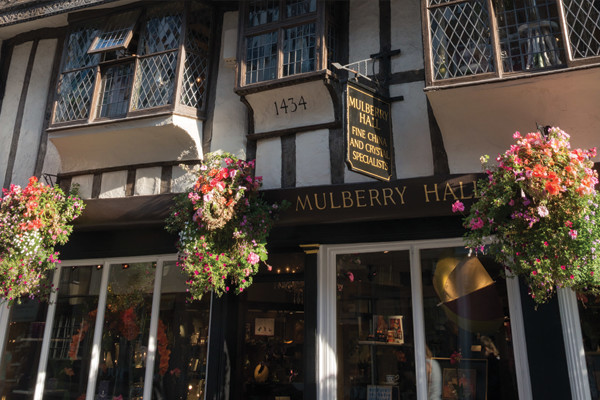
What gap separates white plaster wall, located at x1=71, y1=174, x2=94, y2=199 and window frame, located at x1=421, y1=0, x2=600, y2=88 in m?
5.08

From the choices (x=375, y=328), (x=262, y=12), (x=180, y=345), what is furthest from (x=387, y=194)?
(x=180, y=345)

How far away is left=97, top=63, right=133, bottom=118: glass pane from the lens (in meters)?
6.78

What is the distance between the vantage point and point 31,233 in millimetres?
5879

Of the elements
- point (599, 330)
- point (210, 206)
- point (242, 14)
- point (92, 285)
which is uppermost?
point (242, 14)

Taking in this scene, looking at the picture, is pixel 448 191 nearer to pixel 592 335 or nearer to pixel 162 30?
pixel 592 335

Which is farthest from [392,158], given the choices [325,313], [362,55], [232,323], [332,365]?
[232,323]

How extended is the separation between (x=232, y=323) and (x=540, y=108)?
4.41m

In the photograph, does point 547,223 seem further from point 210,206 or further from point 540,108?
point 210,206

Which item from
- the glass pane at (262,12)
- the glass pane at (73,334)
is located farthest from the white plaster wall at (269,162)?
the glass pane at (73,334)

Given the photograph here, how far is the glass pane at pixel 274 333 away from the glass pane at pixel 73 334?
240 cm

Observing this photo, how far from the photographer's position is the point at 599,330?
4.58m

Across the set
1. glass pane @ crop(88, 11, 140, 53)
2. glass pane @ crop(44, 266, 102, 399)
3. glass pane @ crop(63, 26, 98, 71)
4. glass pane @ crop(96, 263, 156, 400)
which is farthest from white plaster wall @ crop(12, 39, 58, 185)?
glass pane @ crop(96, 263, 156, 400)

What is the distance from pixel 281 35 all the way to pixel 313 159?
1714 mm

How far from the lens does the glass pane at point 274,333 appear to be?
5.88 m
